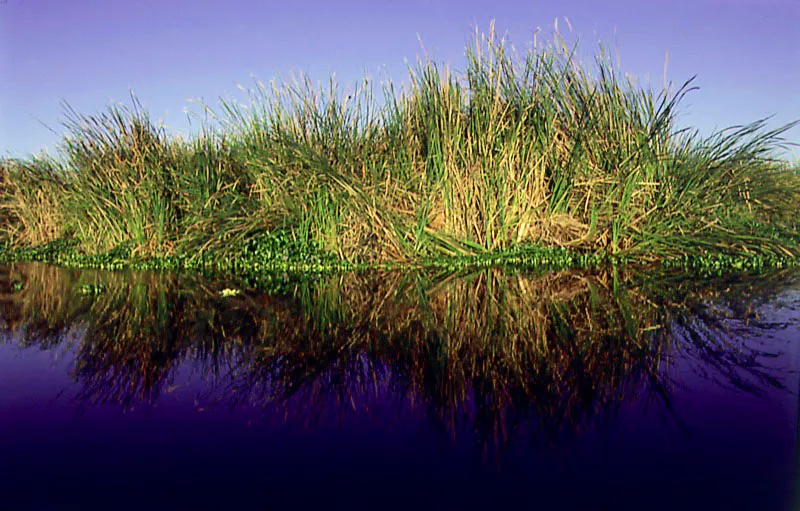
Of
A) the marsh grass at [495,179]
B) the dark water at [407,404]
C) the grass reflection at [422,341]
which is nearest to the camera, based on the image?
the dark water at [407,404]

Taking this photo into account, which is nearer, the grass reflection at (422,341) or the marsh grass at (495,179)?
the grass reflection at (422,341)

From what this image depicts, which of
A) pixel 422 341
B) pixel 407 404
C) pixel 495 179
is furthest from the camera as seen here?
pixel 495 179

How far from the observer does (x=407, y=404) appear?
373 centimetres

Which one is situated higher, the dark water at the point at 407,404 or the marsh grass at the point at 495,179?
the marsh grass at the point at 495,179

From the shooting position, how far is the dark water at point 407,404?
276 centimetres

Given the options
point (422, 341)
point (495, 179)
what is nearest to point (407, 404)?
point (422, 341)

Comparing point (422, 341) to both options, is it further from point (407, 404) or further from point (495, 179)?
point (495, 179)

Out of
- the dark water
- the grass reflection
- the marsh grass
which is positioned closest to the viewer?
the dark water

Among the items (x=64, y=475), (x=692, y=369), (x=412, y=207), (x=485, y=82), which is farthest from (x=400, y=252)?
(x=64, y=475)

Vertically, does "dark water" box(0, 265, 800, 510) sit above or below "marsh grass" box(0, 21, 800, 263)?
below

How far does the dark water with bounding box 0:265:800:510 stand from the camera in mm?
2762

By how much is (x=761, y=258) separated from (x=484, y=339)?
6.35 meters

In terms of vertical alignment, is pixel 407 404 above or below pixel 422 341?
below

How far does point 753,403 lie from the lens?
3719 millimetres
